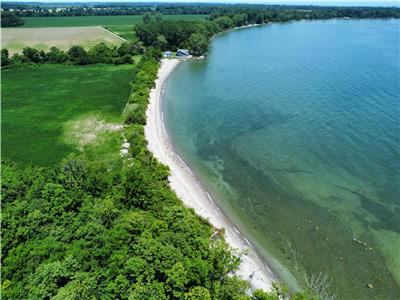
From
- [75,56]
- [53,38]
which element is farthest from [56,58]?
[53,38]

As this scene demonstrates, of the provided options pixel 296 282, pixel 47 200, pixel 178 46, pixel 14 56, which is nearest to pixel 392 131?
pixel 296 282

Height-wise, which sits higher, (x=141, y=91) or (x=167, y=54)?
(x=167, y=54)

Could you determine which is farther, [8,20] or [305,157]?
[8,20]

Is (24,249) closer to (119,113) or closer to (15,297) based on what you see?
(15,297)

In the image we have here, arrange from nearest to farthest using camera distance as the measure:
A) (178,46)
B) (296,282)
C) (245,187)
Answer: (296,282)
(245,187)
(178,46)

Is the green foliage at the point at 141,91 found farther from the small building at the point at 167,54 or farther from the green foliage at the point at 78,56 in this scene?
the green foliage at the point at 78,56

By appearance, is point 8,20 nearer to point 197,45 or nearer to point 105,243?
point 197,45

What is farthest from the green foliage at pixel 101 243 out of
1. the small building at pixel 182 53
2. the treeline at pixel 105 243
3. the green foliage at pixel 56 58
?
the small building at pixel 182 53
